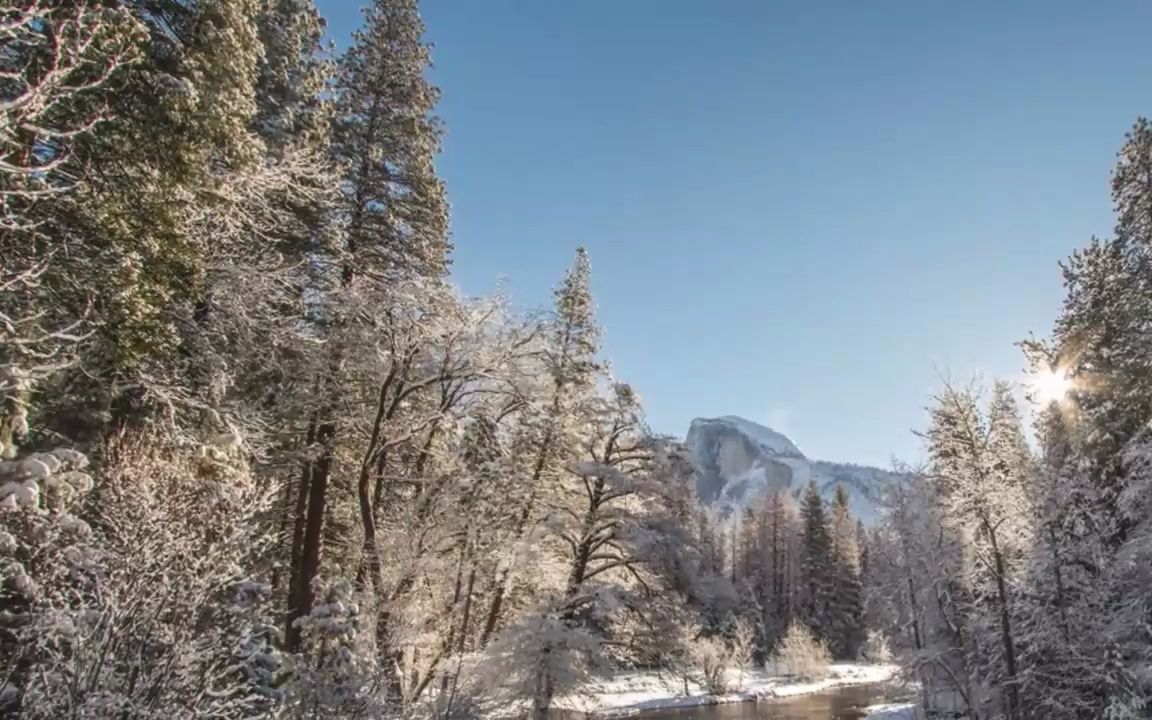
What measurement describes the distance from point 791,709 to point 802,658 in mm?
12887

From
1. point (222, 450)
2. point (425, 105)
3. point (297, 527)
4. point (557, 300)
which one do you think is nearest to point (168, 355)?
point (222, 450)

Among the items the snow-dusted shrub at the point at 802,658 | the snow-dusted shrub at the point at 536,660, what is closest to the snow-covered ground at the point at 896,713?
the snow-dusted shrub at the point at 802,658

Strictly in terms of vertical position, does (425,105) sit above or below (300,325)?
above

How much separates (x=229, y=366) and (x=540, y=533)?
27.7ft

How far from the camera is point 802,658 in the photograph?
157ft

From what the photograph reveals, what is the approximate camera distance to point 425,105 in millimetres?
15383

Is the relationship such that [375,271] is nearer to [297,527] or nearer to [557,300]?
[297,527]

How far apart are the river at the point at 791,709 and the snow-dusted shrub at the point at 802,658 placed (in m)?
4.95

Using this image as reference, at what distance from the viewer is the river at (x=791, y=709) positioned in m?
32.9

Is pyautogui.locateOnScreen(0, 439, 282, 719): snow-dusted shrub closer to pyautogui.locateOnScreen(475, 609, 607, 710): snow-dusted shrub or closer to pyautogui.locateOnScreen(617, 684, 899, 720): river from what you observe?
pyautogui.locateOnScreen(475, 609, 607, 710): snow-dusted shrub

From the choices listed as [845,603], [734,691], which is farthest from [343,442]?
[845,603]

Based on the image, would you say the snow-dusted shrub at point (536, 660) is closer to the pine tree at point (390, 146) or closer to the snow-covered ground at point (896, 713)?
the pine tree at point (390, 146)

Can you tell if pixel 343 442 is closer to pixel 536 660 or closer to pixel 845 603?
pixel 536 660

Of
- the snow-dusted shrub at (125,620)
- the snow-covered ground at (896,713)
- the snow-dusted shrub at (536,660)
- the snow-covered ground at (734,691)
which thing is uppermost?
the snow-dusted shrub at (125,620)
